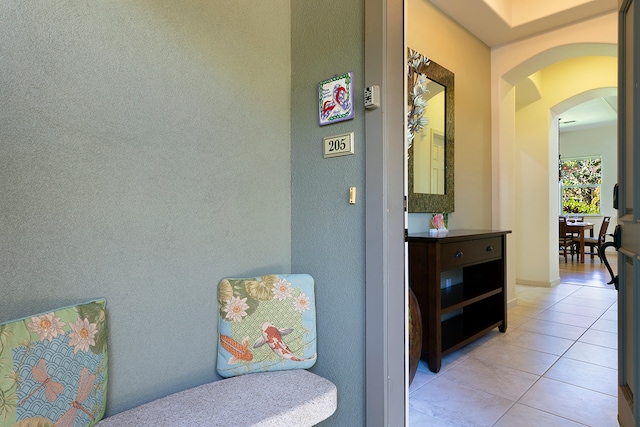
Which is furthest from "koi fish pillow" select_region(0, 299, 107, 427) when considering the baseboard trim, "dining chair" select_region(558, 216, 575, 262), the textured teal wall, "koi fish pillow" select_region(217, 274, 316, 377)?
"dining chair" select_region(558, 216, 575, 262)

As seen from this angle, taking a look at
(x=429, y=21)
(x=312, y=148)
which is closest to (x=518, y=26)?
(x=429, y=21)

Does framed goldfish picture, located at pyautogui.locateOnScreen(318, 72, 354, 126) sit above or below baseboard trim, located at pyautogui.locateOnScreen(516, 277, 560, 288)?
above

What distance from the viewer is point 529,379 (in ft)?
7.27

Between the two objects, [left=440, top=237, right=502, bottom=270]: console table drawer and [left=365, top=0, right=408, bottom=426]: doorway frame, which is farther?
[left=440, top=237, right=502, bottom=270]: console table drawer

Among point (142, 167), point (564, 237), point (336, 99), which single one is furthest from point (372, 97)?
point (564, 237)

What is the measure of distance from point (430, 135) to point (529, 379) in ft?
6.26

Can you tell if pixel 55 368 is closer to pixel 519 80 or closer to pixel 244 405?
pixel 244 405

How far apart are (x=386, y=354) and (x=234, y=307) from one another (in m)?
0.66

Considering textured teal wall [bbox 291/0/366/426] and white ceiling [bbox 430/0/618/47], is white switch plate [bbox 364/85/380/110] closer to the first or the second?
textured teal wall [bbox 291/0/366/426]

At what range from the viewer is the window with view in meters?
8.66

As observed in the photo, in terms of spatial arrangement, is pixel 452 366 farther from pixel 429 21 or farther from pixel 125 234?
pixel 429 21

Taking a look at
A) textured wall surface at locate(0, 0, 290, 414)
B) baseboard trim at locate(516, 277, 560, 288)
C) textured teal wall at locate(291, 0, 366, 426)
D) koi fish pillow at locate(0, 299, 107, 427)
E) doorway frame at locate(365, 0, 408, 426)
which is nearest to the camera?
koi fish pillow at locate(0, 299, 107, 427)

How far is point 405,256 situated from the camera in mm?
1447

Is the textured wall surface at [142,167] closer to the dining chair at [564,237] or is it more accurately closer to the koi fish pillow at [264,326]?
the koi fish pillow at [264,326]
